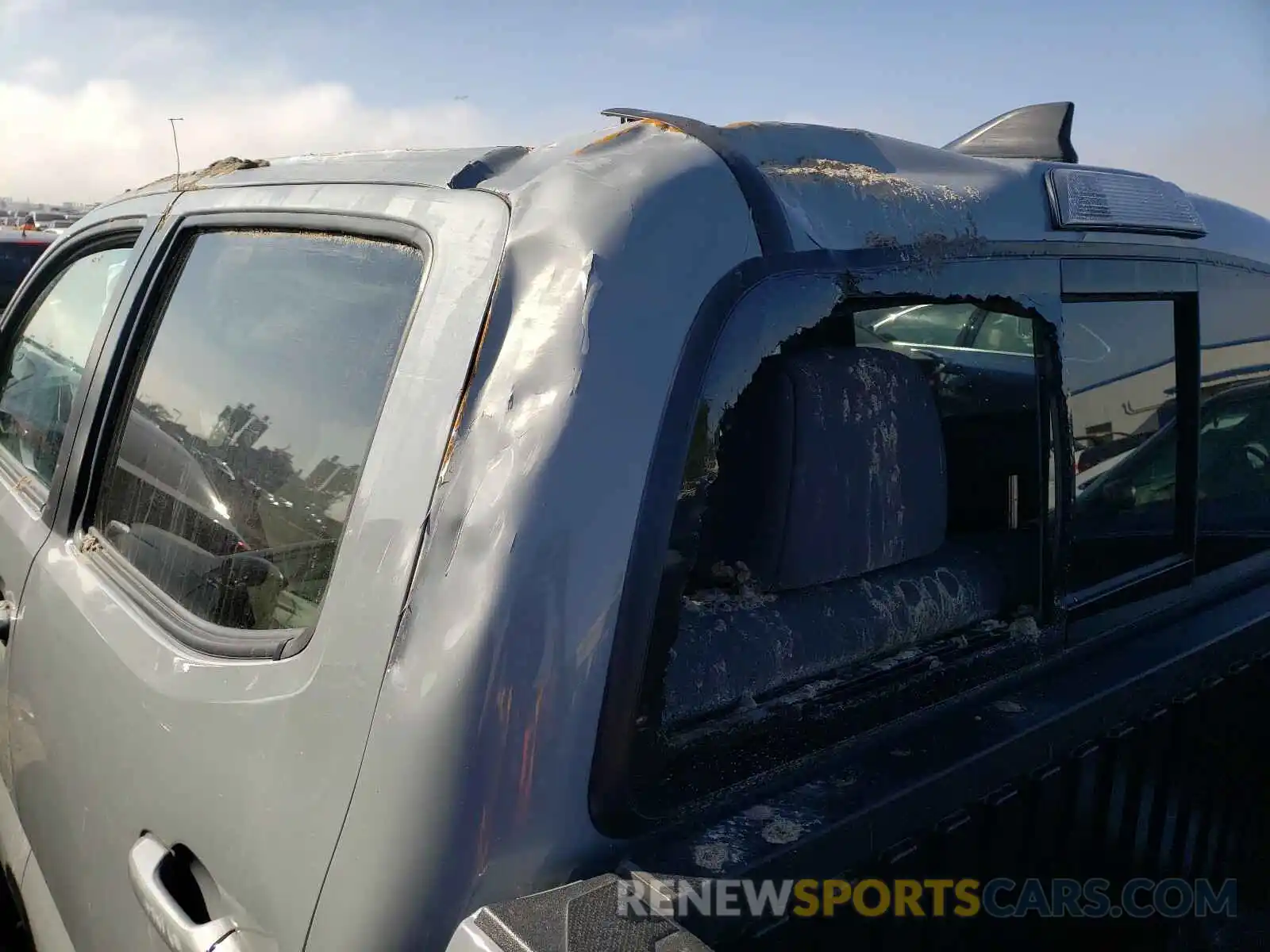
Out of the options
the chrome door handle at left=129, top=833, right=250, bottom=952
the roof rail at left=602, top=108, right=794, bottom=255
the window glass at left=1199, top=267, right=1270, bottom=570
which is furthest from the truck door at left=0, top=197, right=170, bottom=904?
the window glass at left=1199, top=267, right=1270, bottom=570

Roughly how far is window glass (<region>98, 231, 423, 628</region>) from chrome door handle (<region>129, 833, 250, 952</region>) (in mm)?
341

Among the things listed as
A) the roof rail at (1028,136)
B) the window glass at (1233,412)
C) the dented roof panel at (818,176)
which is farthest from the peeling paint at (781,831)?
the window glass at (1233,412)

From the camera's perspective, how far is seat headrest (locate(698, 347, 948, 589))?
62.3 inches

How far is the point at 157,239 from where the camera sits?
2.07 meters

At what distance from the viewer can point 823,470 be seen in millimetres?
1605

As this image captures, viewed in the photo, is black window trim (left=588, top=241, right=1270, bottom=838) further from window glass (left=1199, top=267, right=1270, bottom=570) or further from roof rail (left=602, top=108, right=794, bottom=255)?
window glass (left=1199, top=267, right=1270, bottom=570)

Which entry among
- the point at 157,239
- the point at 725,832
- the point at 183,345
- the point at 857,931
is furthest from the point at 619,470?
the point at 157,239

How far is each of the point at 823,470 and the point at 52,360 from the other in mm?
2154

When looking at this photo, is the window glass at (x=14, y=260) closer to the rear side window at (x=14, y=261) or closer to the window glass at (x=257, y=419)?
the rear side window at (x=14, y=261)

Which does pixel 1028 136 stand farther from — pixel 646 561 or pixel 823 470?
pixel 646 561

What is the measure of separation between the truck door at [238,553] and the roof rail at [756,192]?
311 millimetres

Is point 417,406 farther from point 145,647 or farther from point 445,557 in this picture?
point 145,647

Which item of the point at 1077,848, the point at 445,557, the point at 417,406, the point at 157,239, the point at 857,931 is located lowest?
the point at 1077,848

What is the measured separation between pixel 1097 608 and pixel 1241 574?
0.65 metres
